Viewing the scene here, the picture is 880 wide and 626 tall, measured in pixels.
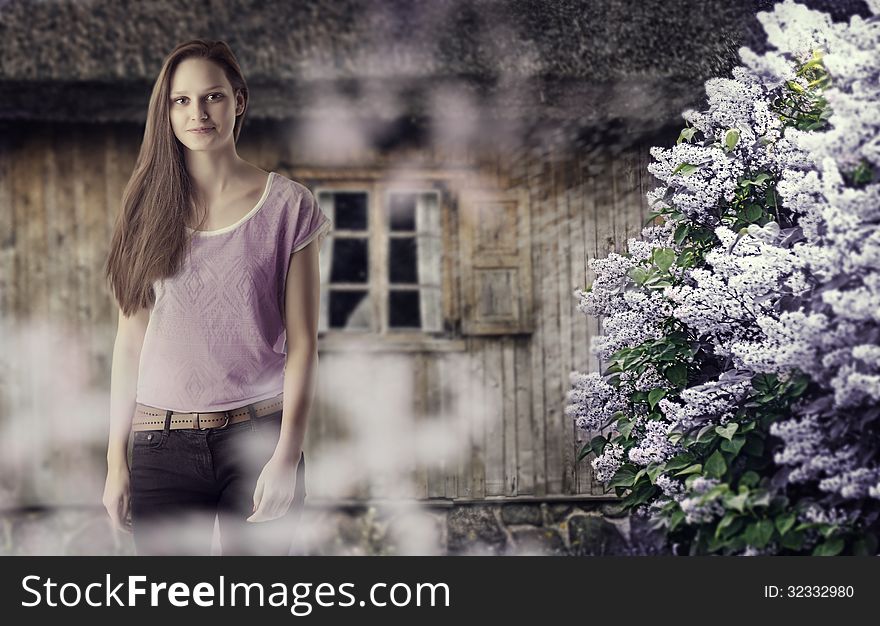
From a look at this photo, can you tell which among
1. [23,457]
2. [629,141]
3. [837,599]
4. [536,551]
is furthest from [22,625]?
[629,141]

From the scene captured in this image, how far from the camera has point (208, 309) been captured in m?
3.00

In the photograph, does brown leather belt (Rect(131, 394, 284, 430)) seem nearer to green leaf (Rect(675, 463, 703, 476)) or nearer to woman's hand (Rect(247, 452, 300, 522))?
woman's hand (Rect(247, 452, 300, 522))

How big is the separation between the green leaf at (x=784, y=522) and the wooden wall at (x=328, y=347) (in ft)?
5.89

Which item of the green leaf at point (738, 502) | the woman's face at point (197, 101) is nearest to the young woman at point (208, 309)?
the woman's face at point (197, 101)

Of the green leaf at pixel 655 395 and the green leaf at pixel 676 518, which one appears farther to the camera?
the green leaf at pixel 655 395

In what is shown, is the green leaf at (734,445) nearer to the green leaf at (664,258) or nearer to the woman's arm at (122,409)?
the green leaf at (664,258)

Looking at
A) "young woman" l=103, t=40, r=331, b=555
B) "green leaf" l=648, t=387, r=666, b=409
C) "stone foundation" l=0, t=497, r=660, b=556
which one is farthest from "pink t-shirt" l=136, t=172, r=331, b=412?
"stone foundation" l=0, t=497, r=660, b=556

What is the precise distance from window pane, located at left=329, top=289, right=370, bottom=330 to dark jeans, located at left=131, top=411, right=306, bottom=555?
1729 mm

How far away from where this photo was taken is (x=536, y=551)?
4.22 m

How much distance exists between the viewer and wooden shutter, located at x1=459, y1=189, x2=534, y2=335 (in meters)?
4.39

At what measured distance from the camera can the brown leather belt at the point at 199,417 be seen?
278 cm

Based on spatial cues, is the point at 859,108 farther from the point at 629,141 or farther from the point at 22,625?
the point at 22,625

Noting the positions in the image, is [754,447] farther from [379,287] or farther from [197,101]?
[379,287]

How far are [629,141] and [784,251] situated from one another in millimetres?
1435
